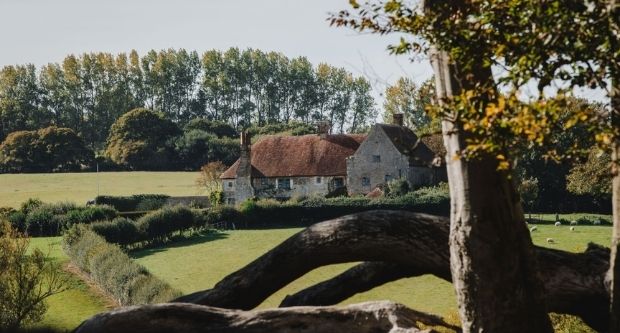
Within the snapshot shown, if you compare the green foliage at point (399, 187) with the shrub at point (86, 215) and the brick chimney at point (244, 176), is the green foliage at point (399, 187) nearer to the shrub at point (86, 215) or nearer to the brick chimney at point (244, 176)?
the brick chimney at point (244, 176)

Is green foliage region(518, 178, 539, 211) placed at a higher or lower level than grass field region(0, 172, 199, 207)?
lower

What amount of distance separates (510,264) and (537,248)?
4.66ft

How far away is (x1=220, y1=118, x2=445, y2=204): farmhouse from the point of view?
69.1 meters

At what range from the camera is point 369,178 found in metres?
69.8

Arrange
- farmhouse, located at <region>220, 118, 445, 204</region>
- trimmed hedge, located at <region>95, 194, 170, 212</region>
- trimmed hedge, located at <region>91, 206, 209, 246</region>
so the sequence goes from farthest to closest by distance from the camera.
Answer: trimmed hedge, located at <region>95, 194, 170, 212</region> < farmhouse, located at <region>220, 118, 445, 204</region> < trimmed hedge, located at <region>91, 206, 209, 246</region>

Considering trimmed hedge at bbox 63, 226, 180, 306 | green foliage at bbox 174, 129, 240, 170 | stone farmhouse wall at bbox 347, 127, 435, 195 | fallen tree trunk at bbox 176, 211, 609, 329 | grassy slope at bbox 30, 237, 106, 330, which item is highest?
green foliage at bbox 174, 129, 240, 170

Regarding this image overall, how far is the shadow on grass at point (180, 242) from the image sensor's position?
4866cm

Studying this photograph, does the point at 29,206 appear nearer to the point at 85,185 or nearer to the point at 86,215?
the point at 86,215

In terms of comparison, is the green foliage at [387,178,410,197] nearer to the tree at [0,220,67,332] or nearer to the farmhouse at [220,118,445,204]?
the farmhouse at [220,118,445,204]

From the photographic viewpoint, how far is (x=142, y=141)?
107 metres

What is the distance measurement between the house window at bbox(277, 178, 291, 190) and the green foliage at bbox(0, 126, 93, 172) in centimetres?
4314

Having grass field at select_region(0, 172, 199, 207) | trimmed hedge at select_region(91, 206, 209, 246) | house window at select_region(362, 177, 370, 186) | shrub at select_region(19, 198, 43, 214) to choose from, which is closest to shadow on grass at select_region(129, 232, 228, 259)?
trimmed hedge at select_region(91, 206, 209, 246)

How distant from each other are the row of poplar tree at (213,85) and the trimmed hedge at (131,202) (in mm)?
62557

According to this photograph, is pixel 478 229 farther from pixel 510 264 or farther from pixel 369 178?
pixel 369 178
